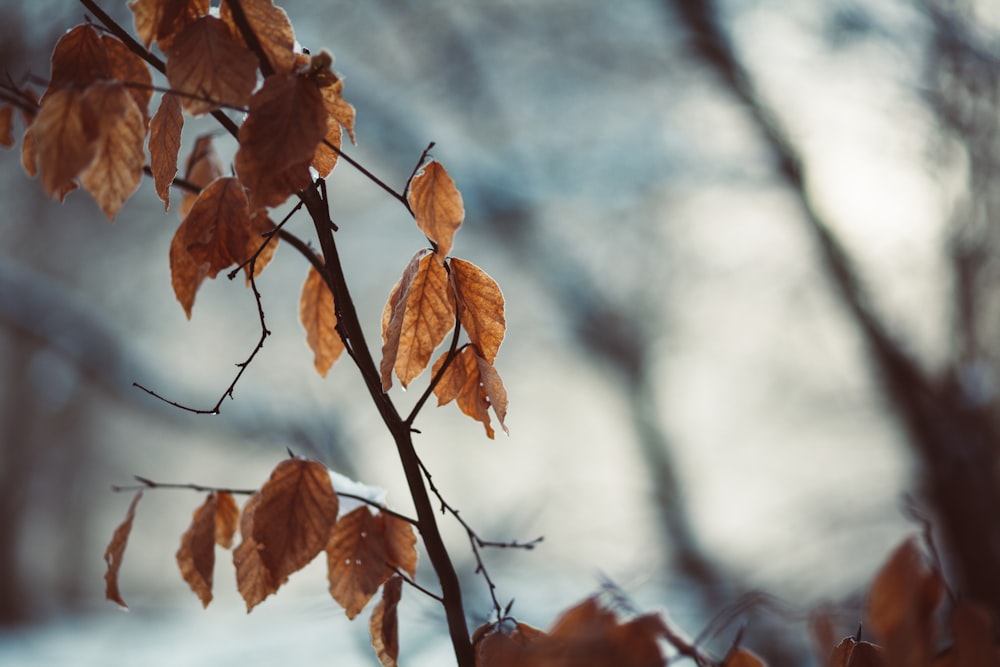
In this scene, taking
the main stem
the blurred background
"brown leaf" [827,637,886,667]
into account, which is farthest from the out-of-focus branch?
the main stem

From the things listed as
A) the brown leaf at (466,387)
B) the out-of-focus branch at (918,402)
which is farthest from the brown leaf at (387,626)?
the out-of-focus branch at (918,402)

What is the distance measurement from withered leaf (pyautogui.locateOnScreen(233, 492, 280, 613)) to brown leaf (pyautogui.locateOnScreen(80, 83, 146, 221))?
16 cm

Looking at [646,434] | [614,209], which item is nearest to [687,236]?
[614,209]

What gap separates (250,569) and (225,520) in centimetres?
9

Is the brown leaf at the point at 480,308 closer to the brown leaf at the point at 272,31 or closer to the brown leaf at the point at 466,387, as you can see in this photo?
the brown leaf at the point at 466,387

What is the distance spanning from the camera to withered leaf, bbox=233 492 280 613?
38 centimetres

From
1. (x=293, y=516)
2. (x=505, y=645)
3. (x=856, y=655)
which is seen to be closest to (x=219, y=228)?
(x=293, y=516)

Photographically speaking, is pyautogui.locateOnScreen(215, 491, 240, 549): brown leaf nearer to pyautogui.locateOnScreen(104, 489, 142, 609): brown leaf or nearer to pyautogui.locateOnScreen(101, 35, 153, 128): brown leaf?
pyautogui.locateOnScreen(104, 489, 142, 609): brown leaf

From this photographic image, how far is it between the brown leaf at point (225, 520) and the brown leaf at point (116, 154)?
8.7 inches

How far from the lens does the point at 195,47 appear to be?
1.04ft

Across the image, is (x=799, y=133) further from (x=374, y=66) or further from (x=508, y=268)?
(x=374, y=66)

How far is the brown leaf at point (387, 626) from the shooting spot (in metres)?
0.40

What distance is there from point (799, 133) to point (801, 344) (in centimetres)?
98

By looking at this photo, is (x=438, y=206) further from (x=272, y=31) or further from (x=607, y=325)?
(x=607, y=325)
